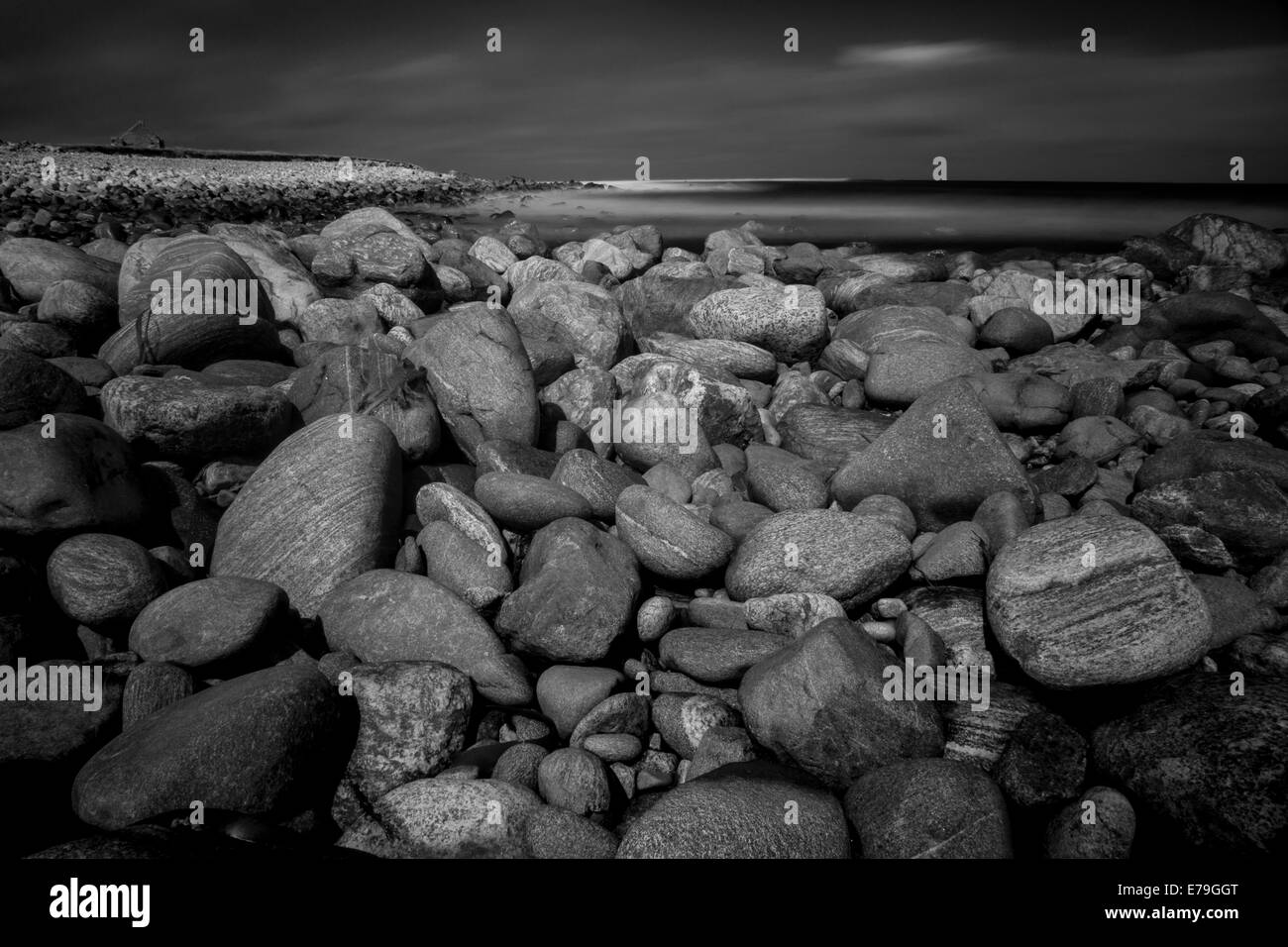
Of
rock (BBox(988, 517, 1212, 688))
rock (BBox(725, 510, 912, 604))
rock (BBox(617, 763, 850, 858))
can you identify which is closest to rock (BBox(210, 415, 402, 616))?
rock (BBox(725, 510, 912, 604))

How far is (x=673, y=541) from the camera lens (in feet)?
17.7

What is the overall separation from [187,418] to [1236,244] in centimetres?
2013

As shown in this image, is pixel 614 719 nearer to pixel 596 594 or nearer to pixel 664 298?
pixel 596 594

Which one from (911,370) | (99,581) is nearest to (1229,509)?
(911,370)

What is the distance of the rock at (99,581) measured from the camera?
15.5 ft

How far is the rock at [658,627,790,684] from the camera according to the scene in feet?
15.4

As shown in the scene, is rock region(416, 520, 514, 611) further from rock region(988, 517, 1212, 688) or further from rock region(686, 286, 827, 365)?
rock region(686, 286, 827, 365)

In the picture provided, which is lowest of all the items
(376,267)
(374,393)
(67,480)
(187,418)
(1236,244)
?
(67,480)

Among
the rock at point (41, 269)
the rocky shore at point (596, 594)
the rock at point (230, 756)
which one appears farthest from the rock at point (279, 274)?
the rock at point (230, 756)

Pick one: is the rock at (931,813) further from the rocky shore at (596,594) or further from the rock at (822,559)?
the rock at (822,559)

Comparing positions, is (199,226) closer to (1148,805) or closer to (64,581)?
(64,581)

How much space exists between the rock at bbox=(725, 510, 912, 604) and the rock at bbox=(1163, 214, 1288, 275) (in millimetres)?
16292

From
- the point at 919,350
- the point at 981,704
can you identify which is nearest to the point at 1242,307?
the point at 919,350

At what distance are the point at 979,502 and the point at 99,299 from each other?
8.15 m
